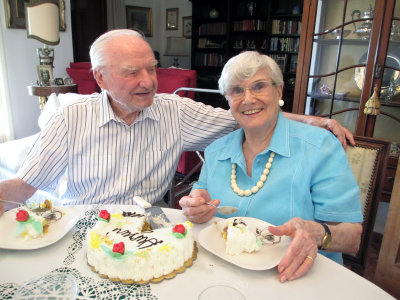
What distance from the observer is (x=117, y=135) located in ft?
4.81

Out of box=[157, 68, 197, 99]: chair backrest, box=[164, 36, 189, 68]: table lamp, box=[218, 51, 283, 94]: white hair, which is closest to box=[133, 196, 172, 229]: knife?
box=[218, 51, 283, 94]: white hair

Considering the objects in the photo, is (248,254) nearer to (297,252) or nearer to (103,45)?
(297,252)

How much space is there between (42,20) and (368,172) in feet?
10.3

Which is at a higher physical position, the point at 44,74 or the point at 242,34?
the point at 242,34

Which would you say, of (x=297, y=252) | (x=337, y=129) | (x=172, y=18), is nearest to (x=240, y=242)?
(x=297, y=252)

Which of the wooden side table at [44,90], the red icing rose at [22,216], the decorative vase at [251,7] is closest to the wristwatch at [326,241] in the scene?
the red icing rose at [22,216]

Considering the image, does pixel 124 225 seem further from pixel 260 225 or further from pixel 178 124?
pixel 178 124

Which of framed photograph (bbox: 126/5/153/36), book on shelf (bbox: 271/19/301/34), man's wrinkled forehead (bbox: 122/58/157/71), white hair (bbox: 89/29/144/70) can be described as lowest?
man's wrinkled forehead (bbox: 122/58/157/71)

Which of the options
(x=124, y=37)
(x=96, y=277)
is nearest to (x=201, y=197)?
(x=96, y=277)

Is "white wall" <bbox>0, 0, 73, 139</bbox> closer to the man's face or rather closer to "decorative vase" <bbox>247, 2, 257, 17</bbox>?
the man's face

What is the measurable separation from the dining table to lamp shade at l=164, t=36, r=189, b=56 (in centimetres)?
617

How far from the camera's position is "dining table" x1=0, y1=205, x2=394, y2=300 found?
732mm

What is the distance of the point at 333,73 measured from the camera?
2541 millimetres

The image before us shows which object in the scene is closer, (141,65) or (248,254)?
Answer: (248,254)
